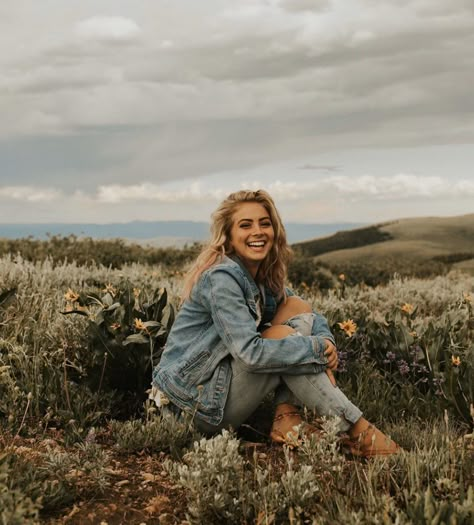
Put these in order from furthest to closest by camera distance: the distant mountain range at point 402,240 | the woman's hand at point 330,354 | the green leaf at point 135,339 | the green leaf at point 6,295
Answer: the distant mountain range at point 402,240 < the green leaf at point 6,295 < the green leaf at point 135,339 < the woman's hand at point 330,354

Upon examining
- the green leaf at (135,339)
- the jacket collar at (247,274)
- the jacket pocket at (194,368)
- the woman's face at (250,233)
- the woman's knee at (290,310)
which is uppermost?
the woman's face at (250,233)

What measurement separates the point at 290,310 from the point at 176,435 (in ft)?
3.76

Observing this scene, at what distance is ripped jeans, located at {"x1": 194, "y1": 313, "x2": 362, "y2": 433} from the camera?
4113mm

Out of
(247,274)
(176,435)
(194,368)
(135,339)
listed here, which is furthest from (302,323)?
(135,339)

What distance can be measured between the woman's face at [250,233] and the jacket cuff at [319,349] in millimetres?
716

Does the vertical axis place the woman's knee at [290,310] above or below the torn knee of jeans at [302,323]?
above

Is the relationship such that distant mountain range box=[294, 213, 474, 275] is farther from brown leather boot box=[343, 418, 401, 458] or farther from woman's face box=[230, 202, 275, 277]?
brown leather boot box=[343, 418, 401, 458]

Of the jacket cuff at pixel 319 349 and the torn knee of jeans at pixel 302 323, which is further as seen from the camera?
the torn knee of jeans at pixel 302 323

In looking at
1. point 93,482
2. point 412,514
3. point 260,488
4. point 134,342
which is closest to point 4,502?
point 93,482

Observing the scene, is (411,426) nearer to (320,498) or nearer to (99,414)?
(320,498)

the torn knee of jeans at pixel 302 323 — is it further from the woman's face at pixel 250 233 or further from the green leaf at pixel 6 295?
the green leaf at pixel 6 295

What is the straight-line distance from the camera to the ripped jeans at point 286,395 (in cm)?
411

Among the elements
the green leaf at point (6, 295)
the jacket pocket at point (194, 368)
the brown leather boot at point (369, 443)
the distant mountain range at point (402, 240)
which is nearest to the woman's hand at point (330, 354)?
the brown leather boot at point (369, 443)

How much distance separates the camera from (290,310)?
15.5ft
